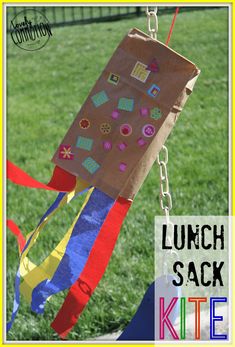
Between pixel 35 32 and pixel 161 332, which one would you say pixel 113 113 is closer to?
pixel 161 332

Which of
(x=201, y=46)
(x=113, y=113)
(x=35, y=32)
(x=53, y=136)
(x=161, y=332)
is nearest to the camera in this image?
(x=113, y=113)

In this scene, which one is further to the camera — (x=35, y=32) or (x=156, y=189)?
(x=156, y=189)

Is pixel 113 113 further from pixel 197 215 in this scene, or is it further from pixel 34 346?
pixel 197 215

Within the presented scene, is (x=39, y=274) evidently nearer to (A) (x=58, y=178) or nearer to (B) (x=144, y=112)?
(A) (x=58, y=178)

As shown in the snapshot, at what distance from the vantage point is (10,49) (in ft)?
21.8

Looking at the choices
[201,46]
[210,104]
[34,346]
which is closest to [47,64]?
[201,46]

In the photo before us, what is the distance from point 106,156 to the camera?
1495 millimetres

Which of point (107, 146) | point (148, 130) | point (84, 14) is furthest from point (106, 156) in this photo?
point (84, 14)

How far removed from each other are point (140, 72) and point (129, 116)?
12cm

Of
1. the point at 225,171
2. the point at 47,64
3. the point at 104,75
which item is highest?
the point at 47,64

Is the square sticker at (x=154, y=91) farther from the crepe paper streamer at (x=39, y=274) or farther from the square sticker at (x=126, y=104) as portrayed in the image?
the crepe paper streamer at (x=39, y=274)

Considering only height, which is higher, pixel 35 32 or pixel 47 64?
pixel 47 64

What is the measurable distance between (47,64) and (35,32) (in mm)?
3871

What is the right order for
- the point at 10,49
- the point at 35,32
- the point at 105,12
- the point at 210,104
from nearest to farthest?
Result: the point at 35,32 < the point at 210,104 < the point at 10,49 < the point at 105,12
